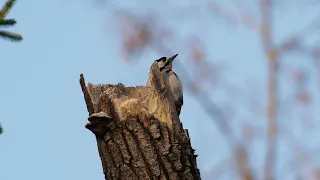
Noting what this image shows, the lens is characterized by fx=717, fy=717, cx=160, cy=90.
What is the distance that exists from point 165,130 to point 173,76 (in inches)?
84.6

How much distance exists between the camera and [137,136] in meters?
3.90

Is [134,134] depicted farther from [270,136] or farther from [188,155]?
[270,136]

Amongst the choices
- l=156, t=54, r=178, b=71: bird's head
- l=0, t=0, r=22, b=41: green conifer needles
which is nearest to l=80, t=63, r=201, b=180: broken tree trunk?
l=0, t=0, r=22, b=41: green conifer needles

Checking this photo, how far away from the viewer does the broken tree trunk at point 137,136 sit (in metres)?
3.86

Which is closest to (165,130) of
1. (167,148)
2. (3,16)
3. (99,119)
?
(167,148)

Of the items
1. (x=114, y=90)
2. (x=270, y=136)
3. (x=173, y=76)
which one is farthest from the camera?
(x=270, y=136)

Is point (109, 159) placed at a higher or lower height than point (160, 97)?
lower

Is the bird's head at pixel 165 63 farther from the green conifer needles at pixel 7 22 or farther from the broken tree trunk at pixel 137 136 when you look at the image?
the green conifer needles at pixel 7 22

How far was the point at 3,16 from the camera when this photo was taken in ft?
11.5

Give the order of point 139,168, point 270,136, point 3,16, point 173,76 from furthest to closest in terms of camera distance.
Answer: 1. point 270,136
2. point 173,76
3. point 139,168
4. point 3,16

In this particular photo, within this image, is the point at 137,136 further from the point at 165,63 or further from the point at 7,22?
the point at 165,63

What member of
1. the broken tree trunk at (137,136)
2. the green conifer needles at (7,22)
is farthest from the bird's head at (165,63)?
the green conifer needles at (7,22)

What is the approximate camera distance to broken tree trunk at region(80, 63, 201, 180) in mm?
3857

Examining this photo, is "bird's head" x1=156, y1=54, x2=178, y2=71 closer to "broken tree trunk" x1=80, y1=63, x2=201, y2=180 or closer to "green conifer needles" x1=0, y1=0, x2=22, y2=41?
"broken tree trunk" x1=80, y1=63, x2=201, y2=180
